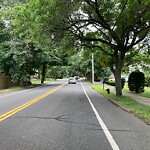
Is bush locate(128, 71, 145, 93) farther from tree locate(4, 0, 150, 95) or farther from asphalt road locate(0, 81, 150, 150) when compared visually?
asphalt road locate(0, 81, 150, 150)

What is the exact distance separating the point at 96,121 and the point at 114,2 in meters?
12.6

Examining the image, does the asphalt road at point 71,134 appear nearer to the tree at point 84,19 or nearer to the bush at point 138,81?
the tree at point 84,19

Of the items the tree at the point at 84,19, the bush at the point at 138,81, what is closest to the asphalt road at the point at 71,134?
the tree at the point at 84,19

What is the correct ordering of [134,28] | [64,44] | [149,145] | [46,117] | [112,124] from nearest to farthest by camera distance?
1. [149,145]
2. [112,124]
3. [46,117]
4. [134,28]
5. [64,44]

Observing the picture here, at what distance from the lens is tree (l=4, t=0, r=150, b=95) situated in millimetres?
18500

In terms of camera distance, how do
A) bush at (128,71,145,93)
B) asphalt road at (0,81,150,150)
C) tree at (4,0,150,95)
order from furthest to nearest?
bush at (128,71,145,93) < tree at (4,0,150,95) < asphalt road at (0,81,150,150)

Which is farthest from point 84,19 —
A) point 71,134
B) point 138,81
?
point 71,134

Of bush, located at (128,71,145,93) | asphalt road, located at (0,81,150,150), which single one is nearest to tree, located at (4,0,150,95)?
bush, located at (128,71,145,93)

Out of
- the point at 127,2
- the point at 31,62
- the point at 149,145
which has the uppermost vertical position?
the point at 127,2

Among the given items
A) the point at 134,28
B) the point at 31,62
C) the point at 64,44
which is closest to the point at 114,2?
the point at 134,28

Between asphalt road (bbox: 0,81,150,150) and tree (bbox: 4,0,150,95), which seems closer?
asphalt road (bbox: 0,81,150,150)

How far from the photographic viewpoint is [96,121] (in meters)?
11.0

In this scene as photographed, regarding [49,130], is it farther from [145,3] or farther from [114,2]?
[114,2]

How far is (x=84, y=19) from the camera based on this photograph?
22.3 meters
